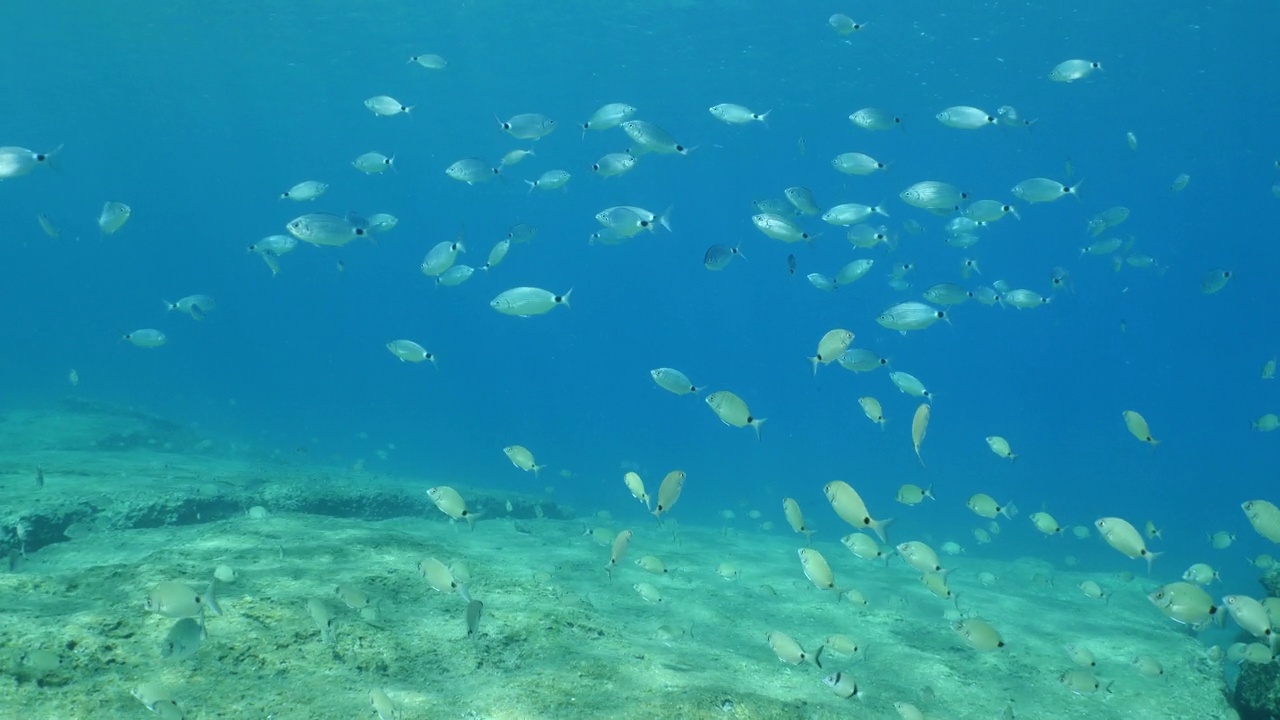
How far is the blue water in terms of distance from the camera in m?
29.5

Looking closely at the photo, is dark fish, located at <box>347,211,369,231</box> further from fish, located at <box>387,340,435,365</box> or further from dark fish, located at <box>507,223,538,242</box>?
dark fish, located at <box>507,223,538,242</box>

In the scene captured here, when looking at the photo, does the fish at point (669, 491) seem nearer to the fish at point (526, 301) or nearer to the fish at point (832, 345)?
the fish at point (832, 345)

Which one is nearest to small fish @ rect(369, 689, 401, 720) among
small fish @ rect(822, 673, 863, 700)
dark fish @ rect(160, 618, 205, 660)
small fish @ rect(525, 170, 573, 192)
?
dark fish @ rect(160, 618, 205, 660)

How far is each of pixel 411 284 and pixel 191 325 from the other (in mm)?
44543

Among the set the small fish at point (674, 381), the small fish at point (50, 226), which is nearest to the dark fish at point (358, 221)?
the small fish at point (674, 381)

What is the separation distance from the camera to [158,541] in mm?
7590

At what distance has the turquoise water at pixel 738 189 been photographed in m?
29.5

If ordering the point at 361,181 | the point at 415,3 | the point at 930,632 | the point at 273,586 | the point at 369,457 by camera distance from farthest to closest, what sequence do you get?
the point at 361,181 < the point at 369,457 < the point at 415,3 < the point at 930,632 < the point at 273,586

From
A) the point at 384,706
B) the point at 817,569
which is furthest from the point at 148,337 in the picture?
the point at 817,569

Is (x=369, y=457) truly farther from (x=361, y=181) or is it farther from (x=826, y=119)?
(x=361, y=181)

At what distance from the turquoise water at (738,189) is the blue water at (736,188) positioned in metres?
0.31

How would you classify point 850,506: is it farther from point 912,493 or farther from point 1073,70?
point 1073,70

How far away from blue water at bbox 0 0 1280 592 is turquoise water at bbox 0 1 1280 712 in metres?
0.31

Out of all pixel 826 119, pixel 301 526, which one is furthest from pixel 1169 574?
pixel 826 119
